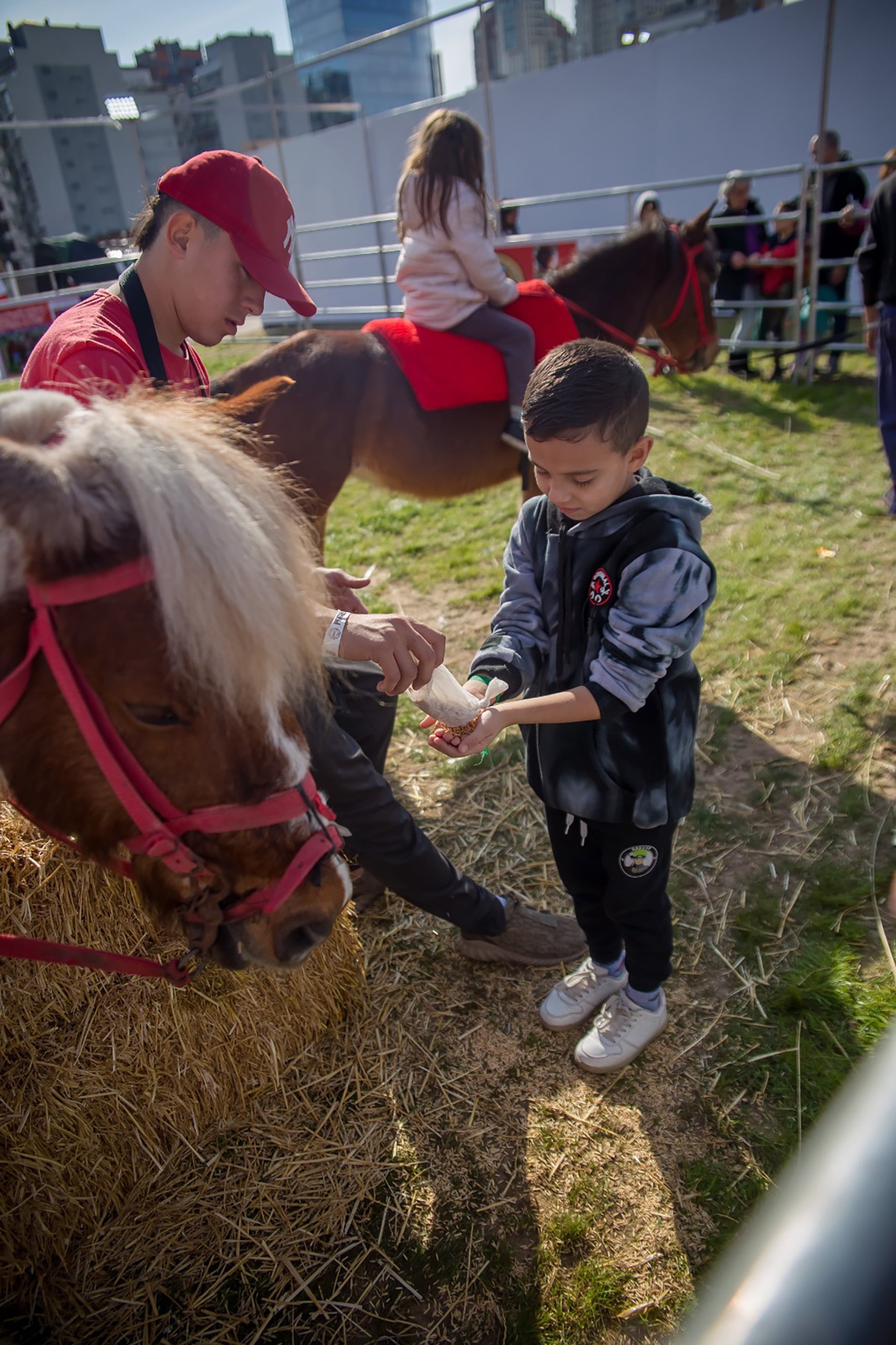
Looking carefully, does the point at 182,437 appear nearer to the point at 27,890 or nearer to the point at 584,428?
the point at 584,428

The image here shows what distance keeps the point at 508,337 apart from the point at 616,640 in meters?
2.84

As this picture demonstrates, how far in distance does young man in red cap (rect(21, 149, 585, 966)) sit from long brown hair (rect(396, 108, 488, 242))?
71.5 inches

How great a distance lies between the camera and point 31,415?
1.13 metres

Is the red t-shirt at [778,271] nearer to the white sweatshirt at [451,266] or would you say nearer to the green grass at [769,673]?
the green grass at [769,673]

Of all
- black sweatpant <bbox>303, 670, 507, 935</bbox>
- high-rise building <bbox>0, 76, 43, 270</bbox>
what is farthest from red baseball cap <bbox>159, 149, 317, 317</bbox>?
high-rise building <bbox>0, 76, 43, 270</bbox>

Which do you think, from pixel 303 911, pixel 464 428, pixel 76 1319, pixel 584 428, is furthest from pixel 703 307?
pixel 76 1319

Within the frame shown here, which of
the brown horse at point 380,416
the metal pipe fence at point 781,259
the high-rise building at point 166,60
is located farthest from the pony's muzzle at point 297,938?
the high-rise building at point 166,60

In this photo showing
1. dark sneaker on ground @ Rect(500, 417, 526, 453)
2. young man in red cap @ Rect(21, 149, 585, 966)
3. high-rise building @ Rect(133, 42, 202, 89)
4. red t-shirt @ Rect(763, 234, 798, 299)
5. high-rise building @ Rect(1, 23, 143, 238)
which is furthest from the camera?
high-rise building @ Rect(1, 23, 143, 238)

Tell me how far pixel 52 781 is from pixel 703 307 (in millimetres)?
5659

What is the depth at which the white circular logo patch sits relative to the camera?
176cm

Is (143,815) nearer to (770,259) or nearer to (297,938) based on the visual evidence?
(297,938)

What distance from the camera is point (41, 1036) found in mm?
1737

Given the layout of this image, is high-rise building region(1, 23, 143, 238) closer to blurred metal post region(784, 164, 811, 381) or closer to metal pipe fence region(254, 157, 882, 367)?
metal pipe fence region(254, 157, 882, 367)

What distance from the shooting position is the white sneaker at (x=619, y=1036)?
1.99 m
